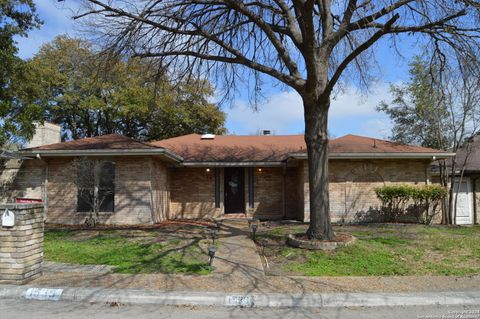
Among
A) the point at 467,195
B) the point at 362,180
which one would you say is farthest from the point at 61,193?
the point at 467,195

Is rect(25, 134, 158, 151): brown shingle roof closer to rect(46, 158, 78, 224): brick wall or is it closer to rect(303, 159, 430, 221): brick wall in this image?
rect(46, 158, 78, 224): brick wall

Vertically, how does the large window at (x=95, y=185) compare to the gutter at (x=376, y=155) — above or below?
below

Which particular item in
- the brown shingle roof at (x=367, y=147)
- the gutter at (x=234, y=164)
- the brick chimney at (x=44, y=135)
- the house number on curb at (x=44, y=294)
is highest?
the brick chimney at (x=44, y=135)

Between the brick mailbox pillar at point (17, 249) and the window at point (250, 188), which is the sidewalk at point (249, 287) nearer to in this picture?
the brick mailbox pillar at point (17, 249)

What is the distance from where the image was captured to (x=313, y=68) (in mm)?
10500

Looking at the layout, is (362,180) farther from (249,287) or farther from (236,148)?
(249,287)

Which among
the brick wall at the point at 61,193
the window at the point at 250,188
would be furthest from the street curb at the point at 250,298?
the window at the point at 250,188

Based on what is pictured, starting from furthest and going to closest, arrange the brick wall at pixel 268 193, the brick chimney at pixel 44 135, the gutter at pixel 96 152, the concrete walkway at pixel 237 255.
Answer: the brick wall at pixel 268 193, the brick chimney at pixel 44 135, the gutter at pixel 96 152, the concrete walkway at pixel 237 255

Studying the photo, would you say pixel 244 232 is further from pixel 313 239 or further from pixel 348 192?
pixel 348 192

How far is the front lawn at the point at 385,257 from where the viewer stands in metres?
8.75

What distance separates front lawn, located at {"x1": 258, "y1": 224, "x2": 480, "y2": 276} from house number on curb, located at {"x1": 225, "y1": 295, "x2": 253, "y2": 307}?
6.68ft

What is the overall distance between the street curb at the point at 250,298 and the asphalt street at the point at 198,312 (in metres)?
0.15

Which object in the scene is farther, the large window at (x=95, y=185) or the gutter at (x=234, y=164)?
the gutter at (x=234, y=164)

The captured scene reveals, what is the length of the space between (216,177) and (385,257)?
10.9m
